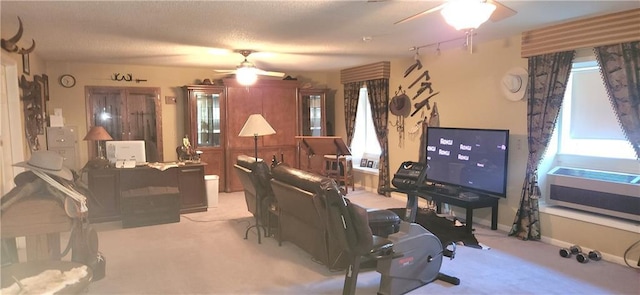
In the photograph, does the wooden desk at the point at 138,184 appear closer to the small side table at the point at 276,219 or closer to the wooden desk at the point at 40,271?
the small side table at the point at 276,219

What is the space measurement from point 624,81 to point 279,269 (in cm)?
343

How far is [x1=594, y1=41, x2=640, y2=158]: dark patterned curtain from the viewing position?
351 centimetres

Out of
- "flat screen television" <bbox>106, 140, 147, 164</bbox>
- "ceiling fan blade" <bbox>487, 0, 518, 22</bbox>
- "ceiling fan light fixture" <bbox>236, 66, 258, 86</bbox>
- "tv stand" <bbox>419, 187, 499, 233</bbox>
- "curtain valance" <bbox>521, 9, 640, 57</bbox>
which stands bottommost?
"tv stand" <bbox>419, 187, 499, 233</bbox>

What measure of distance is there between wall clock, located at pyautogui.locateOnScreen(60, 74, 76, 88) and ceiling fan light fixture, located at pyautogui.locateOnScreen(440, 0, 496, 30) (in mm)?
6344

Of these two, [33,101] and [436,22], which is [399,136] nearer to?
[436,22]

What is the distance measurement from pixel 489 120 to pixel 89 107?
6149 mm

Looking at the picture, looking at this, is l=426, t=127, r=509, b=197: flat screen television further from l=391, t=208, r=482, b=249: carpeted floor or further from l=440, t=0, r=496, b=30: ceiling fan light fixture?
l=440, t=0, r=496, b=30: ceiling fan light fixture

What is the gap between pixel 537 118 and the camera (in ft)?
14.1

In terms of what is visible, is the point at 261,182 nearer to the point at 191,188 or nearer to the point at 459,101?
the point at 191,188

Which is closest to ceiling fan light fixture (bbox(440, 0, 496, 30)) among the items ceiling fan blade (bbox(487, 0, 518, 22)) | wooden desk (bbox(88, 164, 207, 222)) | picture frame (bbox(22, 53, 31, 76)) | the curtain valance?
ceiling fan blade (bbox(487, 0, 518, 22))

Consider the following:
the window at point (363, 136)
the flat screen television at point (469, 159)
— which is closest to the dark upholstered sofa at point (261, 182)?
the flat screen television at point (469, 159)

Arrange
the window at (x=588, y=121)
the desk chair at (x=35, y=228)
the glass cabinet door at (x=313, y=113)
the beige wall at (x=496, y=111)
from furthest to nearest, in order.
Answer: the glass cabinet door at (x=313, y=113)
the window at (x=588, y=121)
the beige wall at (x=496, y=111)
the desk chair at (x=35, y=228)

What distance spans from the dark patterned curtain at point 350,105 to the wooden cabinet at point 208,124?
2.26 m

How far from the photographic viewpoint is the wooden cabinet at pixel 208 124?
23.0 feet
